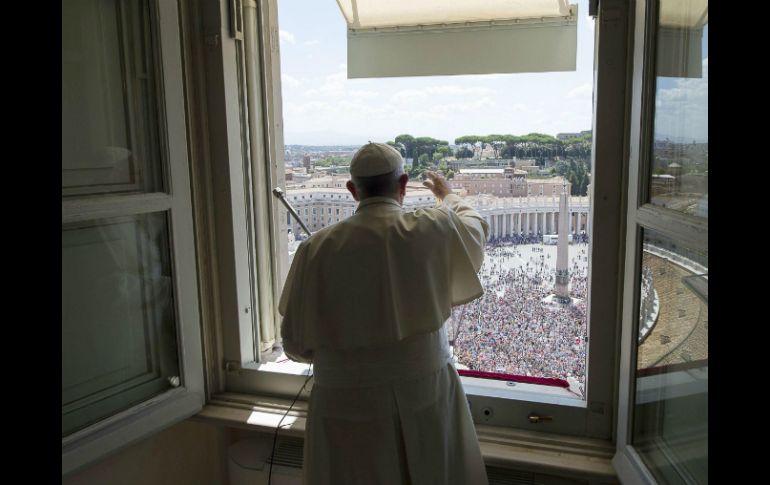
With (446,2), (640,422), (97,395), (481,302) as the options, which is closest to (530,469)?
(640,422)

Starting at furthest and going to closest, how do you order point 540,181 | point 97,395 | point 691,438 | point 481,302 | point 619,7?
point 481,302 < point 540,181 < point 97,395 < point 619,7 < point 691,438

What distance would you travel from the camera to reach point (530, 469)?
5.26 feet

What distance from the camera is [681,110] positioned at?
1.09m

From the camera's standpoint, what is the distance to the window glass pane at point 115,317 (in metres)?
1.48

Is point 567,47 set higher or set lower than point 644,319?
higher

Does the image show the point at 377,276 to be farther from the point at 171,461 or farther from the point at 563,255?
the point at 171,461

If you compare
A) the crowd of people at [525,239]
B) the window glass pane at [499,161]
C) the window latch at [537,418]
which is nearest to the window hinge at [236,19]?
the window glass pane at [499,161]

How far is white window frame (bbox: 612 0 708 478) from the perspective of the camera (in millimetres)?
1233

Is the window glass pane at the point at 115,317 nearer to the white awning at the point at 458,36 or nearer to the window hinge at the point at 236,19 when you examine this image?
the window hinge at the point at 236,19

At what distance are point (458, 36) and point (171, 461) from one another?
1679 mm

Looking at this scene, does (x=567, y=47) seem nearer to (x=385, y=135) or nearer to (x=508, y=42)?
(x=508, y=42)

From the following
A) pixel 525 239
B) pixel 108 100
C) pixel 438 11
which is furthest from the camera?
pixel 525 239

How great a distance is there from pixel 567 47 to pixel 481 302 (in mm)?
820

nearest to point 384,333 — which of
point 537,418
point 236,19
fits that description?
point 537,418
